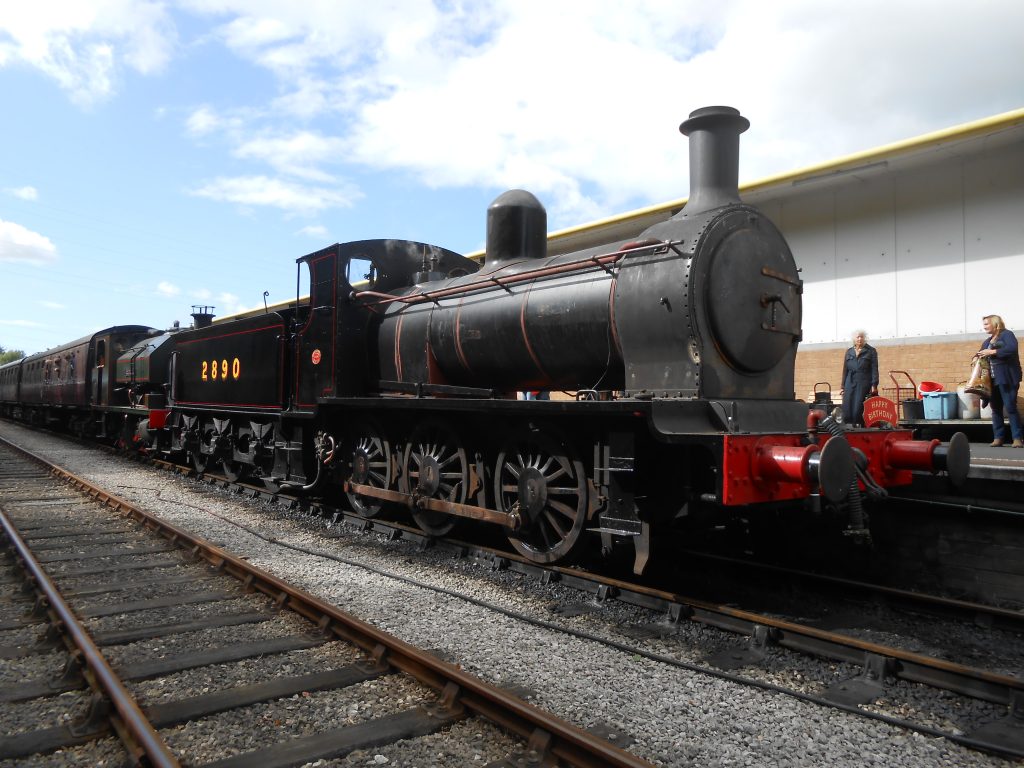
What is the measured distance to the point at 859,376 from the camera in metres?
8.29

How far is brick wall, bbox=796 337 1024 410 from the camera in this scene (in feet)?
32.8

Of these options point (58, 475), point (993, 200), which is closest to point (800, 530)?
point (993, 200)

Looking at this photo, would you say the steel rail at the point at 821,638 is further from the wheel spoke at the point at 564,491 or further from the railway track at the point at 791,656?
the wheel spoke at the point at 564,491

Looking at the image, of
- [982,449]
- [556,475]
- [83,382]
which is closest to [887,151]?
[982,449]

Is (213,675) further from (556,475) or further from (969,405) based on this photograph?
(969,405)

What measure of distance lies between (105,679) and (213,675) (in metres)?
0.51

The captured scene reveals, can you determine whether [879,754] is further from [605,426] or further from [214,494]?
[214,494]

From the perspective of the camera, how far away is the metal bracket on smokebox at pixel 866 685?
3.63m

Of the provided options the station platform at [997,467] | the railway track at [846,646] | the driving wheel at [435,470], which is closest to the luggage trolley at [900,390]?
the station platform at [997,467]

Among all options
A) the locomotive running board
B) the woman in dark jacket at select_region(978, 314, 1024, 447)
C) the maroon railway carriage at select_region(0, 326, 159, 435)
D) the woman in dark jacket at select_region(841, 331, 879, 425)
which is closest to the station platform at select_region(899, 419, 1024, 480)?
the woman in dark jacket at select_region(978, 314, 1024, 447)

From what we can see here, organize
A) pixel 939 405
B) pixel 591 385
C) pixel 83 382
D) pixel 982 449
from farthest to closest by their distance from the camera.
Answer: pixel 83 382 → pixel 939 405 → pixel 982 449 → pixel 591 385

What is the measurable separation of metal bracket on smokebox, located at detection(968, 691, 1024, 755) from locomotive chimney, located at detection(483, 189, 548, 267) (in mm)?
5186

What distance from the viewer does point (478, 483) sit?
6551mm

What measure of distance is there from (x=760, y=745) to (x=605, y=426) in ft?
8.28
